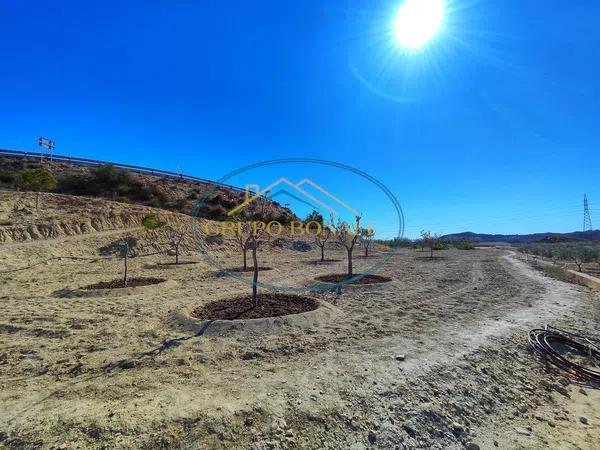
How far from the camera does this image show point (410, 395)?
3898mm

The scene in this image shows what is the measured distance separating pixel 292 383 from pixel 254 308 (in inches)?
141

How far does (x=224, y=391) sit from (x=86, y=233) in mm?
23826

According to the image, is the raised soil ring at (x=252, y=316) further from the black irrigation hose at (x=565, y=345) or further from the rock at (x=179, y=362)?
the black irrigation hose at (x=565, y=345)

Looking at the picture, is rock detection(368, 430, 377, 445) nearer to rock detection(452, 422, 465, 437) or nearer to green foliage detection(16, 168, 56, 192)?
rock detection(452, 422, 465, 437)

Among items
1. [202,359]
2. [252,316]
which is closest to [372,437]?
[202,359]

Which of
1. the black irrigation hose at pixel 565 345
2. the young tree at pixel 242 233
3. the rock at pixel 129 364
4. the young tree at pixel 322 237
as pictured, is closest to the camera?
the rock at pixel 129 364

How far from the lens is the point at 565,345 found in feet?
19.8

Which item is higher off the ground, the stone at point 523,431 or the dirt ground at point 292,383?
the dirt ground at point 292,383

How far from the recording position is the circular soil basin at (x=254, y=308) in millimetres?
6983

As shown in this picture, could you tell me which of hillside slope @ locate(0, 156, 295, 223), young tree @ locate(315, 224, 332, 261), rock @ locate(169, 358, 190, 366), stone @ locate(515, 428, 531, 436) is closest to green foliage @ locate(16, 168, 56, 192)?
hillside slope @ locate(0, 156, 295, 223)

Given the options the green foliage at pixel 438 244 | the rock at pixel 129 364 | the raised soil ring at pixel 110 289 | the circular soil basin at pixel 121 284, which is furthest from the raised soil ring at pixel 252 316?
the green foliage at pixel 438 244

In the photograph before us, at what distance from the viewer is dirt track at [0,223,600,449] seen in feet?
10.5

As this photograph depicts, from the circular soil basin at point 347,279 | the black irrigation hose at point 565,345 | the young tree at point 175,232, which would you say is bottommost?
the black irrigation hose at point 565,345

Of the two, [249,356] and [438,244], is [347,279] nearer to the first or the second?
[249,356]
